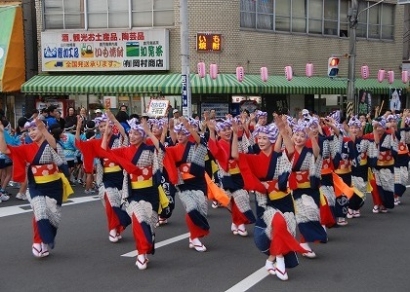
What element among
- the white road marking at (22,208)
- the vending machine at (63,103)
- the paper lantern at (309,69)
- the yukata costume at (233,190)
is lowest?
the white road marking at (22,208)

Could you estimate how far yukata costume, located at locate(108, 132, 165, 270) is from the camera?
5.95m

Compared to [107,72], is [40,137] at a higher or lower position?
lower

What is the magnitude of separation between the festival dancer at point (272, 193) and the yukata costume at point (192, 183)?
123 cm

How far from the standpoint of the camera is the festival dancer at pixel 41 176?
20.6ft

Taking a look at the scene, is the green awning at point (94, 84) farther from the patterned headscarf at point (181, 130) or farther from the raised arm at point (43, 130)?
the raised arm at point (43, 130)

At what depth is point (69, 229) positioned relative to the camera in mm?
7992

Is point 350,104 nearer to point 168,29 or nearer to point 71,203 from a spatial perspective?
point 168,29

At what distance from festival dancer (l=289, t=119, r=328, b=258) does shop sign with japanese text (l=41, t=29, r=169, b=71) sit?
1280 cm

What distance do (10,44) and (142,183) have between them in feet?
49.2

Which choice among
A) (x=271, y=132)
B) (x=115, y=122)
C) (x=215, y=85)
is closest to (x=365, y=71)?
(x=215, y=85)

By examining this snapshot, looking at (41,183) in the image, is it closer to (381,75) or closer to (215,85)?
(215,85)

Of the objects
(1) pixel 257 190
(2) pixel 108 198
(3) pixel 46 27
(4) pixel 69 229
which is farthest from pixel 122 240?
(3) pixel 46 27

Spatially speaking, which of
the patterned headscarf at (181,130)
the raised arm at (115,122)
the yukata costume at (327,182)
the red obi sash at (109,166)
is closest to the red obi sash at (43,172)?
the raised arm at (115,122)

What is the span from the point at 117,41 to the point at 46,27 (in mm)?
3081
